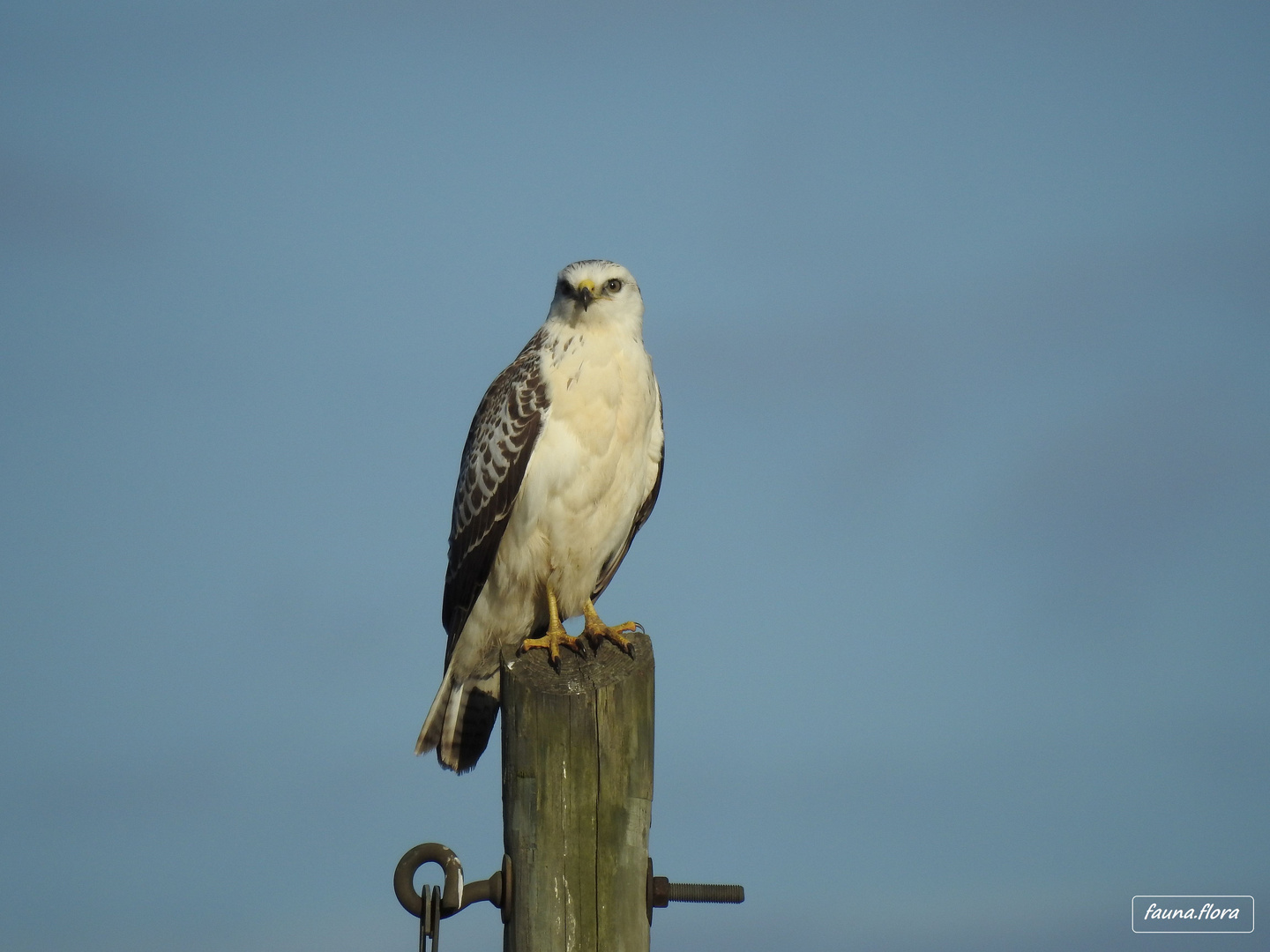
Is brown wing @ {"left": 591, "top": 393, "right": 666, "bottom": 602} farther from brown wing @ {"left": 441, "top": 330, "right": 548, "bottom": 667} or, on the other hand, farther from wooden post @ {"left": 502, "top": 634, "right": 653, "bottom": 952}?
wooden post @ {"left": 502, "top": 634, "right": 653, "bottom": 952}

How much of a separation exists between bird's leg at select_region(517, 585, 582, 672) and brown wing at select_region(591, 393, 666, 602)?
1.67 feet

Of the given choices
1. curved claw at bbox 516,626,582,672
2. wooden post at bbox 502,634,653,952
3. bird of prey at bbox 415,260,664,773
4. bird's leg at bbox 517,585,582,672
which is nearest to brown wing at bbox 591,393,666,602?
bird of prey at bbox 415,260,664,773

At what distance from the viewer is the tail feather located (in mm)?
6609

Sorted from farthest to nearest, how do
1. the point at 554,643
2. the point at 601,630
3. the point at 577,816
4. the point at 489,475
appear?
the point at 489,475, the point at 601,630, the point at 554,643, the point at 577,816

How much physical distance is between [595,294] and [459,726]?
8.00 feet

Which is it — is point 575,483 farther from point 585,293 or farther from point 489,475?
point 585,293

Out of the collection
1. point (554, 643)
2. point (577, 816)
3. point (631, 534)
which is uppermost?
point (631, 534)

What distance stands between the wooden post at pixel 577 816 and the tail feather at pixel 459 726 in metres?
2.39

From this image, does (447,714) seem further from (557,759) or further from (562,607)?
(557,759)

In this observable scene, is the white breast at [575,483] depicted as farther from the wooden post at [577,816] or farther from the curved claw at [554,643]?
the wooden post at [577,816]

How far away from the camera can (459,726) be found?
21.9ft

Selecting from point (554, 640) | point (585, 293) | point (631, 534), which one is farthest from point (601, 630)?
point (585, 293)

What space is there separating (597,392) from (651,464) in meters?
0.70

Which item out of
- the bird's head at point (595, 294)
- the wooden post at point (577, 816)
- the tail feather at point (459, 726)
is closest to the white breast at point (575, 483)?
the bird's head at point (595, 294)
